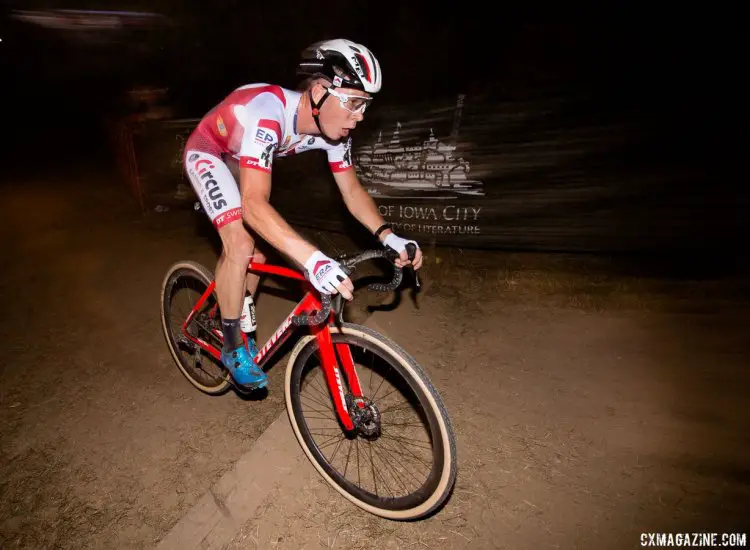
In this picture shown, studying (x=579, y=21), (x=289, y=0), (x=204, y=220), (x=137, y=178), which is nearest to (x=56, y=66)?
(x=289, y=0)

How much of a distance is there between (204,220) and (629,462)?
6783mm

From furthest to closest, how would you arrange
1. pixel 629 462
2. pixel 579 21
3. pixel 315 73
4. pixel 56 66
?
1. pixel 56 66
2. pixel 579 21
3. pixel 629 462
4. pixel 315 73

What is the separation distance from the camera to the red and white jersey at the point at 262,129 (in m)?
2.34

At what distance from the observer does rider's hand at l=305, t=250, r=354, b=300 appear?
2014mm

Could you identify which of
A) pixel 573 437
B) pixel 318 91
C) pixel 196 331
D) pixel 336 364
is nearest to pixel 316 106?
pixel 318 91

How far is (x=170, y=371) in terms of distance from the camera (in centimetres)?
407

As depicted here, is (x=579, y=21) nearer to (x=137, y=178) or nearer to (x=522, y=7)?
(x=522, y=7)

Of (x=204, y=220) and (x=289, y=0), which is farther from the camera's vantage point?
(x=289, y=0)

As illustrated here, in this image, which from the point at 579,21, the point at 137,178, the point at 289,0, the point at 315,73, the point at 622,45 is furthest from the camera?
the point at 289,0

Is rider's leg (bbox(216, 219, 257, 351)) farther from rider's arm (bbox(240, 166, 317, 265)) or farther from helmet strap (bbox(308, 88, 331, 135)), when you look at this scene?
helmet strap (bbox(308, 88, 331, 135))

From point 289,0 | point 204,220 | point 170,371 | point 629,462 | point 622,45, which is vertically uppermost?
point 289,0

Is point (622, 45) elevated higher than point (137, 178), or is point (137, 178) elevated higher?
point (622, 45)

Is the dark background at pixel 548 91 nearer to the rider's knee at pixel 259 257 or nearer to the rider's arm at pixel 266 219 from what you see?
the rider's knee at pixel 259 257

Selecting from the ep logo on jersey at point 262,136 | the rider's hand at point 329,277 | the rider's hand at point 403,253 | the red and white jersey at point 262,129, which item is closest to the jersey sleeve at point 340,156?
the red and white jersey at point 262,129
